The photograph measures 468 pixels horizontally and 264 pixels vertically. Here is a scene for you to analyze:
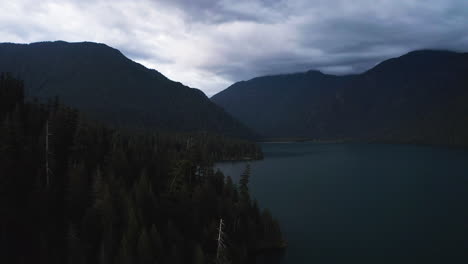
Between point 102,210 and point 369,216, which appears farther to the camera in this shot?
point 369,216

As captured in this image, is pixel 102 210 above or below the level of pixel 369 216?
above

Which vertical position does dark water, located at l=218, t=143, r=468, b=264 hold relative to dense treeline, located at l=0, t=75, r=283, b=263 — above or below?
below

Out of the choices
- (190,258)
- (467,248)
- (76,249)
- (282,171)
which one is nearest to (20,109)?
(76,249)

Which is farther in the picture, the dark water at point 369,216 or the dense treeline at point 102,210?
the dark water at point 369,216

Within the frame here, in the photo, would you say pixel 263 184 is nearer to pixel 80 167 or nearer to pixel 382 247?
pixel 382 247

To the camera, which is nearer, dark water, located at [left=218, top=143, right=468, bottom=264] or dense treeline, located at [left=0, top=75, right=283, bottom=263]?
dense treeline, located at [left=0, top=75, right=283, bottom=263]
